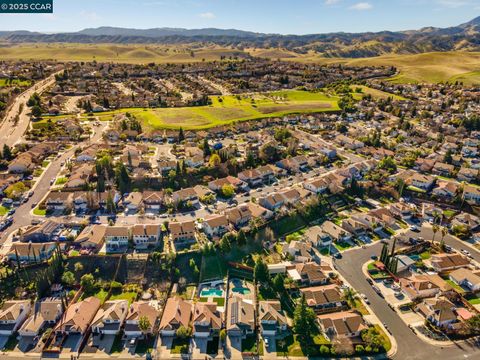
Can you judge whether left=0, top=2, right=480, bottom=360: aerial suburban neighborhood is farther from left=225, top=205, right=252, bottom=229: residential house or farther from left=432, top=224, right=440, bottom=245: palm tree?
left=432, top=224, right=440, bottom=245: palm tree

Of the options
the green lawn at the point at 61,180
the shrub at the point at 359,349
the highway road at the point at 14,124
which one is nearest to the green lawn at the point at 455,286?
the shrub at the point at 359,349

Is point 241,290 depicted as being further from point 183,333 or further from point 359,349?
point 359,349

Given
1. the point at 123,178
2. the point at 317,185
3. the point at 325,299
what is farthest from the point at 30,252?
the point at 317,185

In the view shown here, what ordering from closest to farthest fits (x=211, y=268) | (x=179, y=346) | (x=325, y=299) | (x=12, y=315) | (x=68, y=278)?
(x=179, y=346) → (x=12, y=315) → (x=325, y=299) → (x=68, y=278) → (x=211, y=268)

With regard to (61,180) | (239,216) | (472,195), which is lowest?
(239,216)

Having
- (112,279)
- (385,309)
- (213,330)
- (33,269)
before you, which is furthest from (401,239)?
(33,269)

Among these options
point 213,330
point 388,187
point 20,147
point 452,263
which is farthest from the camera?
point 20,147

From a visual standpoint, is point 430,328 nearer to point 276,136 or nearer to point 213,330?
point 213,330

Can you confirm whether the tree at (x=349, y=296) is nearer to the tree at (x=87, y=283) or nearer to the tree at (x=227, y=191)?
the tree at (x=227, y=191)
